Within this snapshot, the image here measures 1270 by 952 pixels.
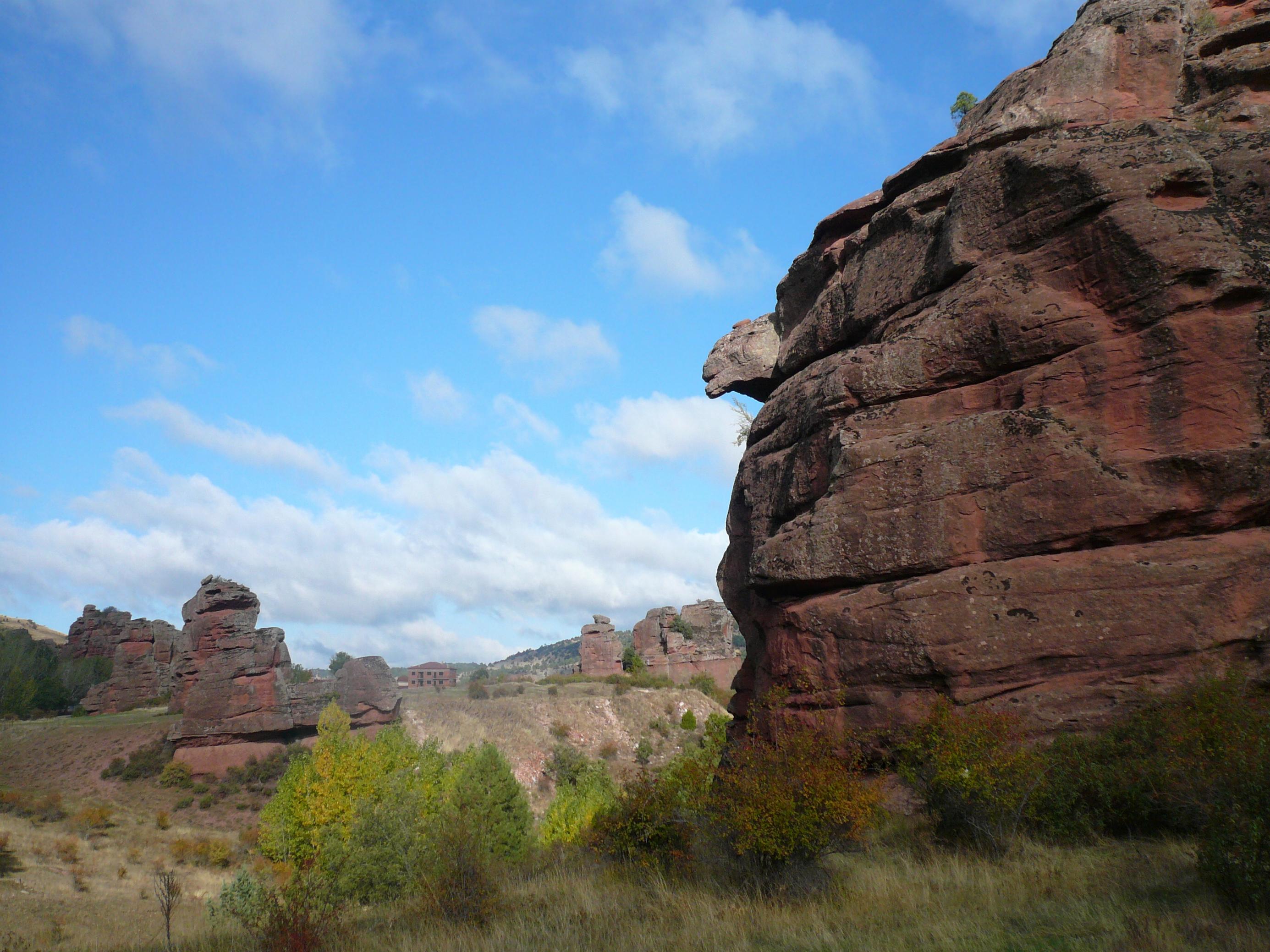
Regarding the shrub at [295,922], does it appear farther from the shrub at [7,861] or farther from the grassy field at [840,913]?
the shrub at [7,861]

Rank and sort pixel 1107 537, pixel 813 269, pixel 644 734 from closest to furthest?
pixel 1107 537 < pixel 813 269 < pixel 644 734

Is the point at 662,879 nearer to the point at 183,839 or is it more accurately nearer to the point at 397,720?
the point at 183,839

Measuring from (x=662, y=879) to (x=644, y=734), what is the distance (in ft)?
148

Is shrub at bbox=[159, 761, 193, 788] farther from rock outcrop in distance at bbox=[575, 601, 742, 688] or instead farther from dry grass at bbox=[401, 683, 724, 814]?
rock outcrop in distance at bbox=[575, 601, 742, 688]

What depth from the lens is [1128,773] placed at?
1034 centimetres

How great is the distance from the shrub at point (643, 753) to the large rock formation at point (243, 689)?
16.4 m

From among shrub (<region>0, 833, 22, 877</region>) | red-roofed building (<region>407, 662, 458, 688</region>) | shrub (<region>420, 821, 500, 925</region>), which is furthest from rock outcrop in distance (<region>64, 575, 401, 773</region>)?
red-roofed building (<region>407, 662, 458, 688</region>)

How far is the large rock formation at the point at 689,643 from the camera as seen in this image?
237 feet

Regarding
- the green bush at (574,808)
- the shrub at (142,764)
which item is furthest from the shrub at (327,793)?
the shrub at (142,764)

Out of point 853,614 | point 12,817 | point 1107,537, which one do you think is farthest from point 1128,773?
point 12,817

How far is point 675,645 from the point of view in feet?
245

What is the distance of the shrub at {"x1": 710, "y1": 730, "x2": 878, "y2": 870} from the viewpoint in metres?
10.2

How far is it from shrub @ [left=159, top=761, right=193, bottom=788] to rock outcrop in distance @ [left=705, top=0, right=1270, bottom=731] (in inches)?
1550

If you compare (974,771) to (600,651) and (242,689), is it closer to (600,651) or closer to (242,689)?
(242,689)
